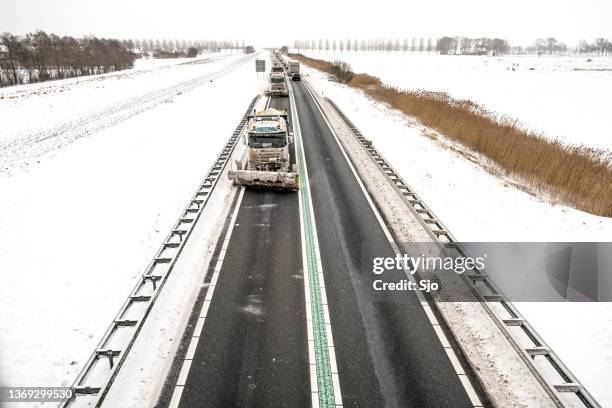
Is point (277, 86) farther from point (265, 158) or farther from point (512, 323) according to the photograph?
point (512, 323)

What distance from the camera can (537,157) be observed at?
19.1 metres

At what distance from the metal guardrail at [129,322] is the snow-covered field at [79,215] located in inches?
17.1

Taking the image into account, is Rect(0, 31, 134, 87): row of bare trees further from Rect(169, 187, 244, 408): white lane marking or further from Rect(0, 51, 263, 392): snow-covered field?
Rect(169, 187, 244, 408): white lane marking

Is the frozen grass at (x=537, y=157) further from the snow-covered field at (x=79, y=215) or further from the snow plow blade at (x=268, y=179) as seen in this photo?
the snow-covered field at (x=79, y=215)

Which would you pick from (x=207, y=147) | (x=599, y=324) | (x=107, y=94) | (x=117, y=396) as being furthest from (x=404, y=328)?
(x=107, y=94)

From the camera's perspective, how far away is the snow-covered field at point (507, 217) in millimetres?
7816

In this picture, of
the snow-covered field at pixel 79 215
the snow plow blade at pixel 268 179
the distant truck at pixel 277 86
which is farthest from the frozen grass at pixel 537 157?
the distant truck at pixel 277 86

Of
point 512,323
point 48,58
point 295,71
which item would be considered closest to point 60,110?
point 295,71

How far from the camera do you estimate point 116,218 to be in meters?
13.3

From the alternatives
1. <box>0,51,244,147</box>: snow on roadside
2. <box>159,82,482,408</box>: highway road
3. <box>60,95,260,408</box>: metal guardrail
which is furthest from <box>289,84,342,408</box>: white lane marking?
<box>0,51,244,147</box>: snow on roadside

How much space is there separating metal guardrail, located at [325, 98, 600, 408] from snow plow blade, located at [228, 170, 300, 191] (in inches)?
191

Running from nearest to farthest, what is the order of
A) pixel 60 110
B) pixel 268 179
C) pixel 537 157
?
1. pixel 268 179
2. pixel 537 157
3. pixel 60 110

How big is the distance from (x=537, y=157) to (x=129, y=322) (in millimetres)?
20466

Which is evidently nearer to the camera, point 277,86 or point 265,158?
point 265,158
